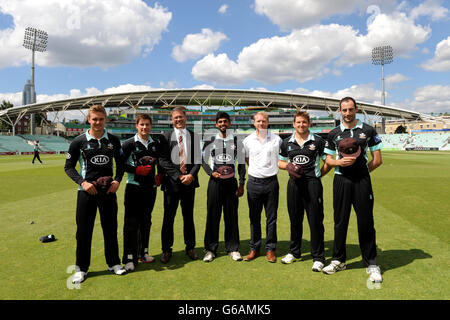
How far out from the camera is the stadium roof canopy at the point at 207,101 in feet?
226

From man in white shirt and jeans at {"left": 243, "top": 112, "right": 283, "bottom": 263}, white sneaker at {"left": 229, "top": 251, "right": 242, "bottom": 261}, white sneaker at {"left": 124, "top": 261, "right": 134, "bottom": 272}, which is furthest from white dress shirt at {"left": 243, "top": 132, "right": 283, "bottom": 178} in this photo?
white sneaker at {"left": 124, "top": 261, "right": 134, "bottom": 272}

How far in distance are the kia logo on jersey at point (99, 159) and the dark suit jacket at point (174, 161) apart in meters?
0.76

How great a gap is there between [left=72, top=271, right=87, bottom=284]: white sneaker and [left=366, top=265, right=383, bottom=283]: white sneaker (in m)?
3.46

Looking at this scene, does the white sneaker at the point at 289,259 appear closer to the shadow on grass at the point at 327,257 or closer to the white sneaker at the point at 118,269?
the shadow on grass at the point at 327,257

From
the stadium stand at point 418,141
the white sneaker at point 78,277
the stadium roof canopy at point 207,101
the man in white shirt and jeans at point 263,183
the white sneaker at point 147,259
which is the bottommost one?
the white sneaker at point 147,259

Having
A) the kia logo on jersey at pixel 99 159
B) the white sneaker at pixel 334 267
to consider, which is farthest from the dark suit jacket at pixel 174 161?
the white sneaker at pixel 334 267

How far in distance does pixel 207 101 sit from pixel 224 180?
7380 centimetres

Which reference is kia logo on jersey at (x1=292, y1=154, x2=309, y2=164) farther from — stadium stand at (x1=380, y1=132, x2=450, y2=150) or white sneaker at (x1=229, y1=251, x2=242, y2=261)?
stadium stand at (x1=380, y1=132, x2=450, y2=150)

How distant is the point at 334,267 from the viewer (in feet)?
11.5

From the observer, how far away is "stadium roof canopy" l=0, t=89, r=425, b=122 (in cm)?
6881

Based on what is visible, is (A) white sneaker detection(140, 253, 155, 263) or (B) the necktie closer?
(A) white sneaker detection(140, 253, 155, 263)

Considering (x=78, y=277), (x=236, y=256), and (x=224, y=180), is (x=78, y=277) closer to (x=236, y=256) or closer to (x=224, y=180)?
(x=236, y=256)

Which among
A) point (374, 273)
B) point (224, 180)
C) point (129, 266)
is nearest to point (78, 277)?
point (129, 266)
